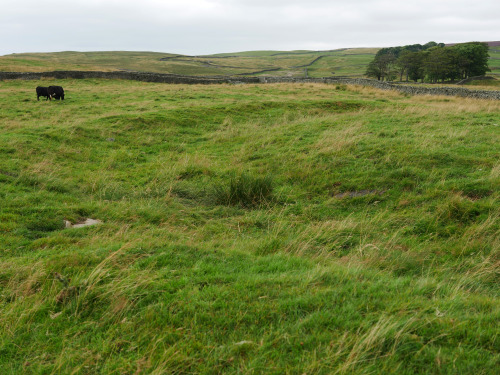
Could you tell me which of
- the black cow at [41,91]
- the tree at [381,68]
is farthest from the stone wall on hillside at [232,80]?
the tree at [381,68]

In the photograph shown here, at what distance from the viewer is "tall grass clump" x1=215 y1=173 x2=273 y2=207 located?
7957 millimetres

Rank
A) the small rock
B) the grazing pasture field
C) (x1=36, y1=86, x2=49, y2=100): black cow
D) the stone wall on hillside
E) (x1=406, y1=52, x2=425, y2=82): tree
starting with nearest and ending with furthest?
the grazing pasture field < the small rock < (x1=36, y1=86, x2=49, y2=100): black cow < the stone wall on hillside < (x1=406, y1=52, x2=425, y2=82): tree

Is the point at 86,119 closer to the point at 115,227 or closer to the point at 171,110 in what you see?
the point at 171,110

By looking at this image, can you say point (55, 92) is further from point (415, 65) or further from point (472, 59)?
point (415, 65)

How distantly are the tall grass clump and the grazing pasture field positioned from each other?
3cm

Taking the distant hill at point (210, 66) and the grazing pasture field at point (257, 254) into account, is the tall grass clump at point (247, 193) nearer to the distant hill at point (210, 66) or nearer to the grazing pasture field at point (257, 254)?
the grazing pasture field at point (257, 254)

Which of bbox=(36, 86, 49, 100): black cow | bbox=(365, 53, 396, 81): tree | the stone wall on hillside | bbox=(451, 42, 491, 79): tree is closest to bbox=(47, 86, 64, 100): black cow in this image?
bbox=(36, 86, 49, 100): black cow

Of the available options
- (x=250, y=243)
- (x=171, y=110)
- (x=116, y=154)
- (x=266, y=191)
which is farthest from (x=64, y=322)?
(x=171, y=110)

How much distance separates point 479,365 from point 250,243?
342 centimetres

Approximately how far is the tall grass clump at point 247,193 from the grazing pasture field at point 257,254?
32mm

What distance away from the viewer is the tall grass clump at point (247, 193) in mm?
7957

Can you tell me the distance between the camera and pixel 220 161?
37.6ft

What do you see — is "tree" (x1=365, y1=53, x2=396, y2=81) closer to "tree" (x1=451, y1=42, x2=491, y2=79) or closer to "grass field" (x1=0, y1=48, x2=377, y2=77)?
"tree" (x1=451, y1=42, x2=491, y2=79)

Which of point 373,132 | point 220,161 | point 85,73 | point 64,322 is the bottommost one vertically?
point 64,322
